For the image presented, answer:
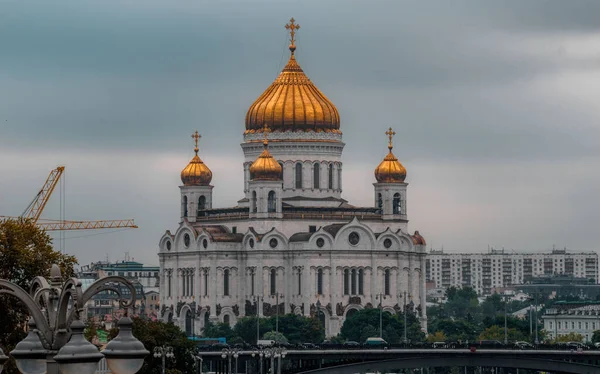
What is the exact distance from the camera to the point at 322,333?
158 m

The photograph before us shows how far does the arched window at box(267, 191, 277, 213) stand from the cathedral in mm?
77

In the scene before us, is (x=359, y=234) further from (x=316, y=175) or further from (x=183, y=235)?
(x=183, y=235)

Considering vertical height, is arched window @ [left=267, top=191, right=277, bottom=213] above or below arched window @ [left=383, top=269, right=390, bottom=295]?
above

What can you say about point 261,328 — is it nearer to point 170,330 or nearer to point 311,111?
point 311,111

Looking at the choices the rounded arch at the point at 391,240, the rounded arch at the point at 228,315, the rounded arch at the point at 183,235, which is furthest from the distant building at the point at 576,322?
the rounded arch at the point at 183,235

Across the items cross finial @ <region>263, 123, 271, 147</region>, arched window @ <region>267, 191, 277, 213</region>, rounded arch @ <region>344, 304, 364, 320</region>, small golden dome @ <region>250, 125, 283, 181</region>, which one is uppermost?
cross finial @ <region>263, 123, 271, 147</region>

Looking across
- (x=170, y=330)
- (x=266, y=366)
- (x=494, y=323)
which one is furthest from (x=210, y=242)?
(x=170, y=330)

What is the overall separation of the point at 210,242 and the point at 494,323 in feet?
93.2

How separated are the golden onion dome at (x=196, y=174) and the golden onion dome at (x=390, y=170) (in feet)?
45.3

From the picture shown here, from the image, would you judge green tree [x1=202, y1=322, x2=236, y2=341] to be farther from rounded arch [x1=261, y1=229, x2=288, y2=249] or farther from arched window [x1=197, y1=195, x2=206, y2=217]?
arched window [x1=197, y1=195, x2=206, y2=217]

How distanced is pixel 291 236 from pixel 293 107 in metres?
11.0

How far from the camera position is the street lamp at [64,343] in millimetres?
27031

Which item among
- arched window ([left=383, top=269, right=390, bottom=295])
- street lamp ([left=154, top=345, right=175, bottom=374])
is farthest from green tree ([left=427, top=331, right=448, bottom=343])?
street lamp ([left=154, top=345, right=175, bottom=374])

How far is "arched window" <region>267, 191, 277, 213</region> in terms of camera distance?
539ft
